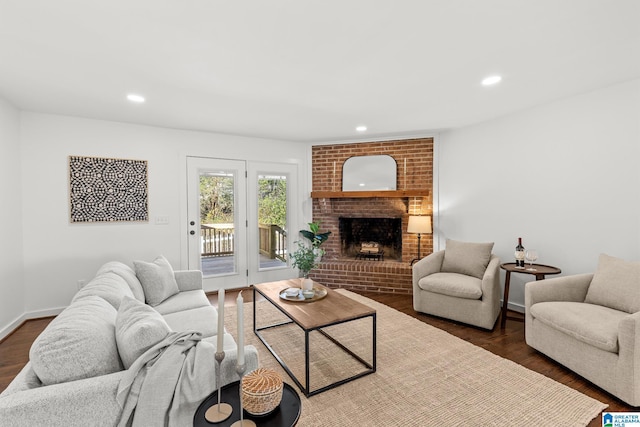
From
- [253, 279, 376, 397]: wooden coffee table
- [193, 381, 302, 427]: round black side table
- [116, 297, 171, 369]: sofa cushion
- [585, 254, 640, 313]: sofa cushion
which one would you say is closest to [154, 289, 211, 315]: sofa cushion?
[253, 279, 376, 397]: wooden coffee table

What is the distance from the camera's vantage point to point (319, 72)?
7.84 ft

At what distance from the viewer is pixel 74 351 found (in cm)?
124

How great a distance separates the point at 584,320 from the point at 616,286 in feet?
1.69

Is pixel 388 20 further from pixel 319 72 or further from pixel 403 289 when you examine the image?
pixel 403 289

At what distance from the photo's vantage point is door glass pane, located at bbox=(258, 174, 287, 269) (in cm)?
470

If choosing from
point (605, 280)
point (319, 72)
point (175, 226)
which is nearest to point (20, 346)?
point (175, 226)

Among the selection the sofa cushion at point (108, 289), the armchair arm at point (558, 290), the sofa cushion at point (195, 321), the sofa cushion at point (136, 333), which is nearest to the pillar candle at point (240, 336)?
the sofa cushion at point (136, 333)

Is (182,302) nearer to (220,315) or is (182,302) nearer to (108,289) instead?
(108,289)

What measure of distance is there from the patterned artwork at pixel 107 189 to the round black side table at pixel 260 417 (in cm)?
326

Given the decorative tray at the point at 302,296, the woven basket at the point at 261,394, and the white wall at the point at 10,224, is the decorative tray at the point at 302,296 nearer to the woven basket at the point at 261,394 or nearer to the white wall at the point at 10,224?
the woven basket at the point at 261,394

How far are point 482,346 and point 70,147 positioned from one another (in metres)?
4.80

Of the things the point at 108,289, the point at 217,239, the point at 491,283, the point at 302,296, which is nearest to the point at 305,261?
the point at 217,239

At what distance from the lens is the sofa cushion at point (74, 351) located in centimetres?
120

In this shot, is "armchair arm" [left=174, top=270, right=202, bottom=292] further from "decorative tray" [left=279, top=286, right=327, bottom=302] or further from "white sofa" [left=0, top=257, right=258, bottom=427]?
"white sofa" [left=0, top=257, right=258, bottom=427]
